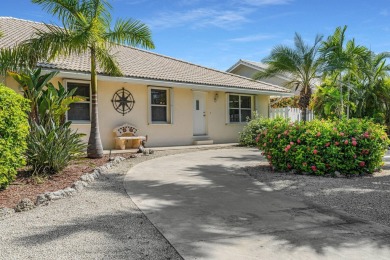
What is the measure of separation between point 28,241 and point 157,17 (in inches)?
350

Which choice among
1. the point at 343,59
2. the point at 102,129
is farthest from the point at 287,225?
the point at 343,59

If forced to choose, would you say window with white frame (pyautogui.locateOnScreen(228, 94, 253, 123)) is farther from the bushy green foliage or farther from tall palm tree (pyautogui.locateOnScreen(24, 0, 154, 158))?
the bushy green foliage

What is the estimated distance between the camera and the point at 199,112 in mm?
16500

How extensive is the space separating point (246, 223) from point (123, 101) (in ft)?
33.8

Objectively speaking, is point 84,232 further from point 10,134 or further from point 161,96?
point 161,96

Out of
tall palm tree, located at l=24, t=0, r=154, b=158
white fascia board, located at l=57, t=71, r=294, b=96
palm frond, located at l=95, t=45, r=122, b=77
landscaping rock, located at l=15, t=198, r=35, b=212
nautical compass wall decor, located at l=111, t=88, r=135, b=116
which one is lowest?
landscaping rock, located at l=15, t=198, r=35, b=212

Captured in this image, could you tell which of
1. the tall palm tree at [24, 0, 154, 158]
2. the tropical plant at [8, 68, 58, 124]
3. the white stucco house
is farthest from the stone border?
the white stucco house

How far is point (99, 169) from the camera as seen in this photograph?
7914mm

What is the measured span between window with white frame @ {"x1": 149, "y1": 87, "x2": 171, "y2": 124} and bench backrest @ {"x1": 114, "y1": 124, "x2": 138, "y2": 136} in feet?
4.01

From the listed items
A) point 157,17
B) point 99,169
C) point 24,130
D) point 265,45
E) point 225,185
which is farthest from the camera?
point 265,45

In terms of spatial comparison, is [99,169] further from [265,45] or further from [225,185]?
[265,45]

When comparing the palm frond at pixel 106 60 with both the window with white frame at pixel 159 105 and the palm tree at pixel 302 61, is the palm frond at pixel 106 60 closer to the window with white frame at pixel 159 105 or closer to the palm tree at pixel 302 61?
the window with white frame at pixel 159 105

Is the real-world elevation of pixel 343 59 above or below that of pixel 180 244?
above

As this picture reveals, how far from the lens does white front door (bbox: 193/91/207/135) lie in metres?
16.3
